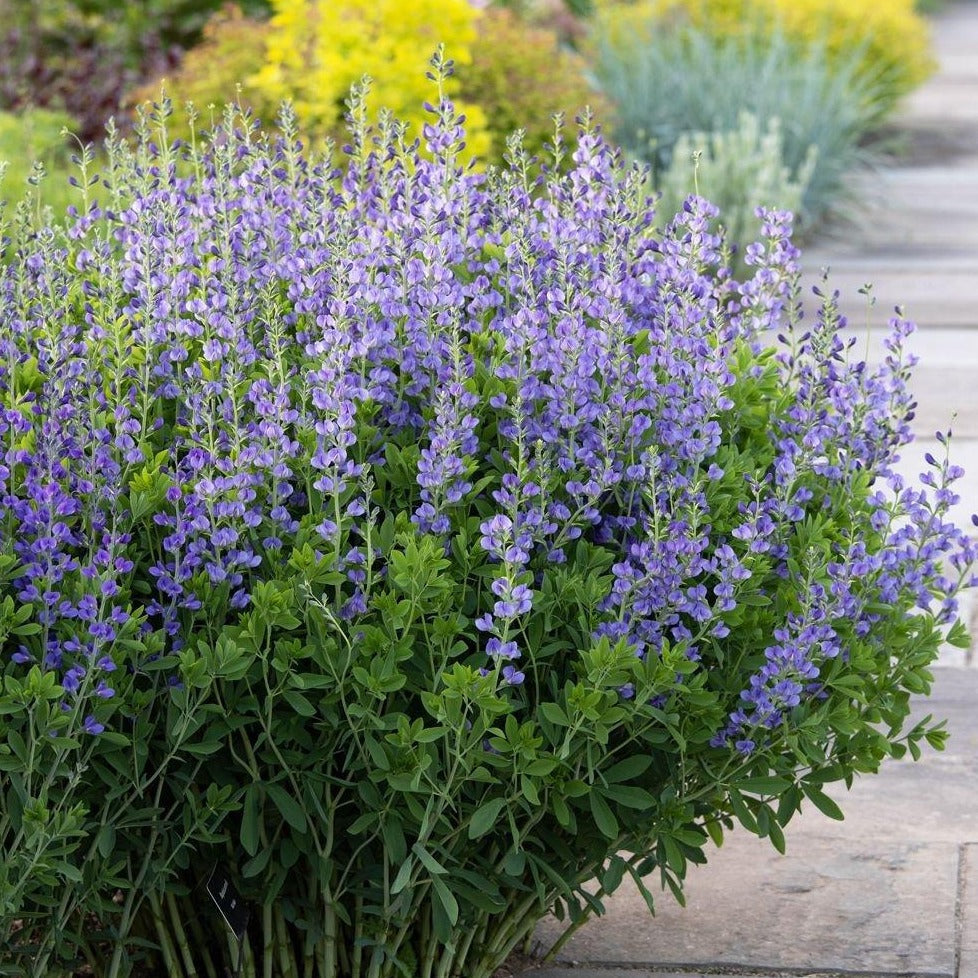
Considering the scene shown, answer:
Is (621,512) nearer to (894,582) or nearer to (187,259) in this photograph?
(894,582)

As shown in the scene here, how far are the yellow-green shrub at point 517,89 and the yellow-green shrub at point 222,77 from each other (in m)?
1.21

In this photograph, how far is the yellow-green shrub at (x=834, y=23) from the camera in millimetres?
15164

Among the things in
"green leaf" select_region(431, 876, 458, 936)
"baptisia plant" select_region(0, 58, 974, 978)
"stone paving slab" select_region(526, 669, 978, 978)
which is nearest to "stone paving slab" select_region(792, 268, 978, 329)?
"stone paving slab" select_region(526, 669, 978, 978)

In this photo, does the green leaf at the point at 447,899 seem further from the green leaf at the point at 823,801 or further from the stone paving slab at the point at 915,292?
the stone paving slab at the point at 915,292

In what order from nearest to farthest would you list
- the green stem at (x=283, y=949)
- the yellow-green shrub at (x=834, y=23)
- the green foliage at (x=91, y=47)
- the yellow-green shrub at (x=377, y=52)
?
the green stem at (x=283, y=949) < the yellow-green shrub at (x=377, y=52) < the green foliage at (x=91, y=47) < the yellow-green shrub at (x=834, y=23)

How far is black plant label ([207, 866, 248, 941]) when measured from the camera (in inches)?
113

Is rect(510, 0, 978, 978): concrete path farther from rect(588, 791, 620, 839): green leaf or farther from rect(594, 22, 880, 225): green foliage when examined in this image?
rect(594, 22, 880, 225): green foliage

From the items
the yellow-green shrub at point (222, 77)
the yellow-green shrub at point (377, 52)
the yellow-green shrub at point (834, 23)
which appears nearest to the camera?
the yellow-green shrub at point (377, 52)

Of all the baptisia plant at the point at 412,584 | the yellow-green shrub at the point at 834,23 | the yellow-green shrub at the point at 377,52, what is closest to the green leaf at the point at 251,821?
the baptisia plant at the point at 412,584

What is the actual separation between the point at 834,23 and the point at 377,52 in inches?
308

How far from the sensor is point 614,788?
277 centimetres

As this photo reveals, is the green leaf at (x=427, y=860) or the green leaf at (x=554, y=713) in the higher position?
the green leaf at (x=554, y=713)

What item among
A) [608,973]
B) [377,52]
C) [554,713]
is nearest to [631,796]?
[554,713]

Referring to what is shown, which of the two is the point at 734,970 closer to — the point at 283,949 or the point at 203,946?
the point at 283,949
